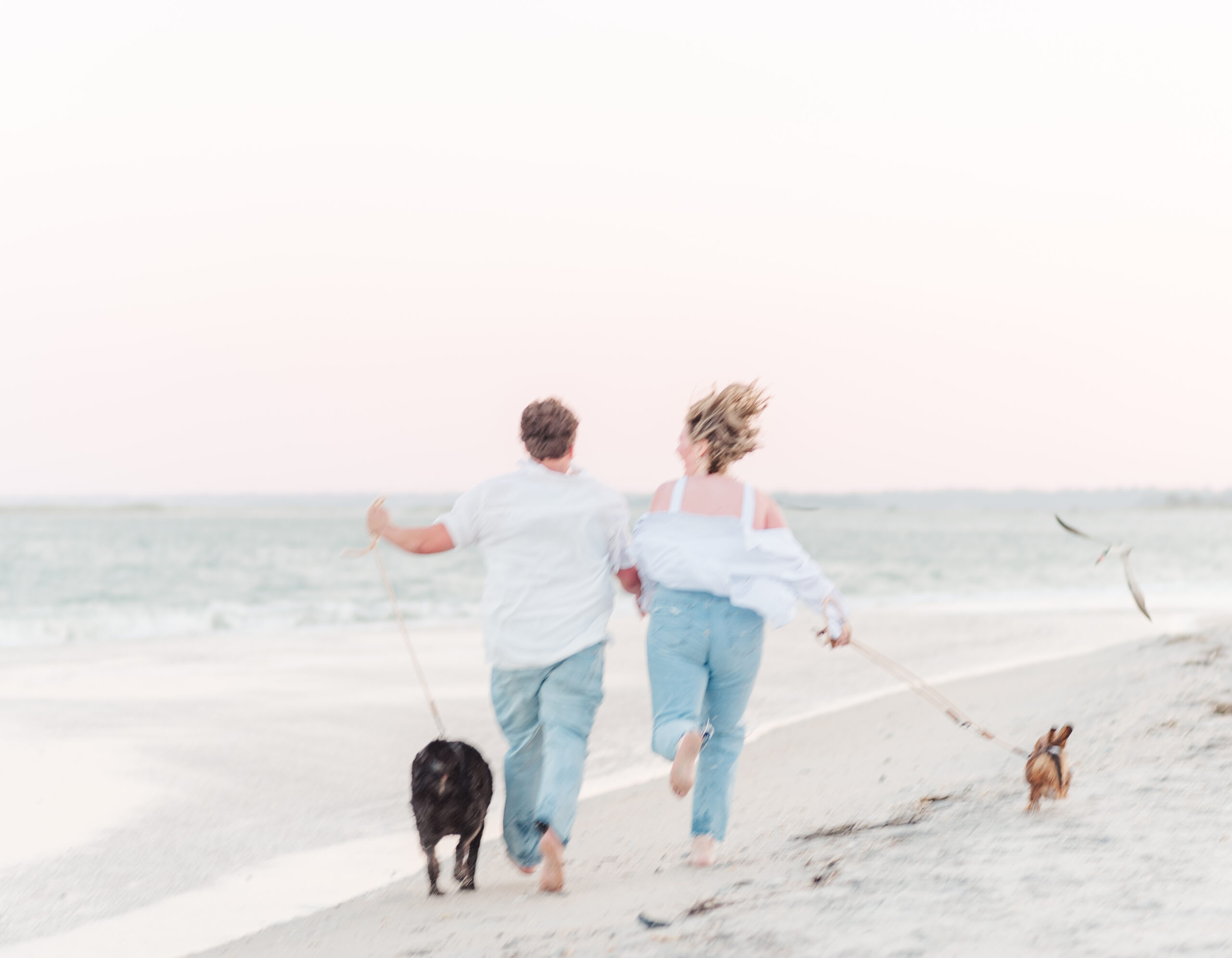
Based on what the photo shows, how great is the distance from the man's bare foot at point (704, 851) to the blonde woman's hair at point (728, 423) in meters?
1.27

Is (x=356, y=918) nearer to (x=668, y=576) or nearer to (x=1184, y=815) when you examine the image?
(x=668, y=576)

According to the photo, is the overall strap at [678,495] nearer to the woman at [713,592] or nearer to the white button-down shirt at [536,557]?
the woman at [713,592]

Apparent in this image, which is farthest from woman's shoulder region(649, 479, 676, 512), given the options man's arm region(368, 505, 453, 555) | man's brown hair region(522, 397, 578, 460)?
man's arm region(368, 505, 453, 555)

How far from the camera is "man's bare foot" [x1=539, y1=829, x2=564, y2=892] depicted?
3408 mm

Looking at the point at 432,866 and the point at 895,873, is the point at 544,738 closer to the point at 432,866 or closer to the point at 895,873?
the point at 432,866

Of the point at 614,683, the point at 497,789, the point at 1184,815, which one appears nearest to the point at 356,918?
the point at 497,789

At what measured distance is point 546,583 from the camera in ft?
11.3

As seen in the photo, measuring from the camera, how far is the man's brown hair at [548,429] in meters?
3.47

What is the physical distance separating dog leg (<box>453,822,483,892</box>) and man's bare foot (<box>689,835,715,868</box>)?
2.44 feet


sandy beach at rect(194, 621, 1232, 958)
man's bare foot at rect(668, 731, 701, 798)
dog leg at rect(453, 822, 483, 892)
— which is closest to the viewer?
sandy beach at rect(194, 621, 1232, 958)

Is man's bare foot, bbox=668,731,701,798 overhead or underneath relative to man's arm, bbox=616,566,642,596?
underneath

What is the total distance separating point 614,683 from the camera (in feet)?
30.9

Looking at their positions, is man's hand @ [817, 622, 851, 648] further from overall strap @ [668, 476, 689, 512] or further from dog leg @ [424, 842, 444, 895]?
dog leg @ [424, 842, 444, 895]

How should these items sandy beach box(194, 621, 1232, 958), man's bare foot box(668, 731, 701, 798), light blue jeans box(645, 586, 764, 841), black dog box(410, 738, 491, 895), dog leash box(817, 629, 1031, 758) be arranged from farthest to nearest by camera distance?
dog leash box(817, 629, 1031, 758) → black dog box(410, 738, 491, 895) → light blue jeans box(645, 586, 764, 841) → man's bare foot box(668, 731, 701, 798) → sandy beach box(194, 621, 1232, 958)
